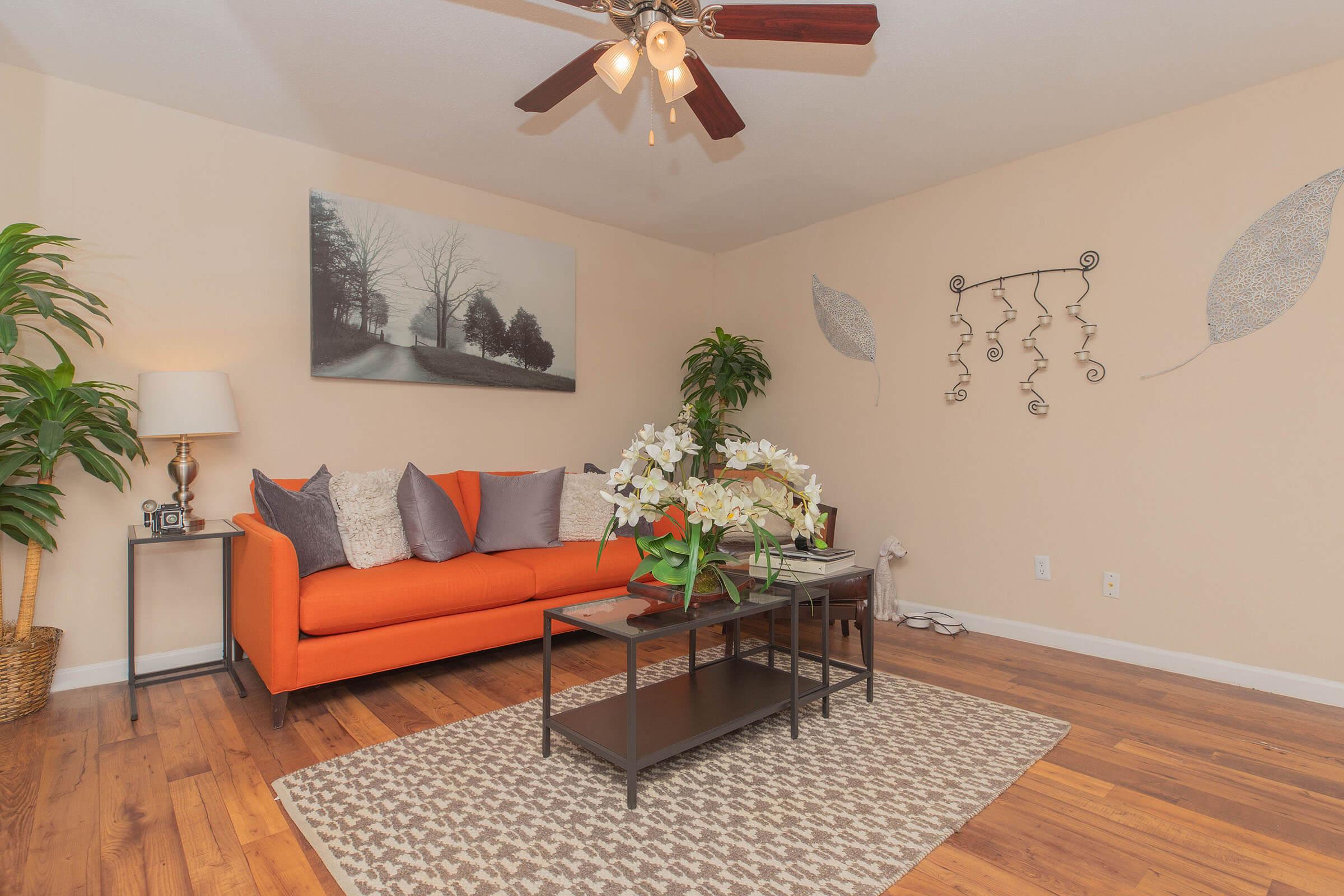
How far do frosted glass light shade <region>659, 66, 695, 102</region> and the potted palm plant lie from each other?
2.37 meters

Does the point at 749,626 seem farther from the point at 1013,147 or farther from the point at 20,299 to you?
the point at 20,299

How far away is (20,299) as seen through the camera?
2531mm

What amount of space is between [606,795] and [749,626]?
195 centimetres

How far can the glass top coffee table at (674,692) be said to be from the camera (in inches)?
73.9

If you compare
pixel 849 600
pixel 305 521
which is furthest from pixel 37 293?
pixel 849 600

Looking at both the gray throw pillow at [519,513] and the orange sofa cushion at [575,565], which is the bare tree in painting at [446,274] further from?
the orange sofa cushion at [575,565]

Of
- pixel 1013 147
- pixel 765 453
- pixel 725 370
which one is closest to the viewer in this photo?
pixel 765 453

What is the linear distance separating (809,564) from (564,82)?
2044 mm

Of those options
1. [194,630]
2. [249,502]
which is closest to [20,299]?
[249,502]

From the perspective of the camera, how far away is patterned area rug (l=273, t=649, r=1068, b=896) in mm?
1553

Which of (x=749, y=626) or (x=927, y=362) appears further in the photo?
(x=927, y=362)

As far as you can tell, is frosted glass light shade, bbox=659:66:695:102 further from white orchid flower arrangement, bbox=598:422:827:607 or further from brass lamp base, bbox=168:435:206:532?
brass lamp base, bbox=168:435:206:532

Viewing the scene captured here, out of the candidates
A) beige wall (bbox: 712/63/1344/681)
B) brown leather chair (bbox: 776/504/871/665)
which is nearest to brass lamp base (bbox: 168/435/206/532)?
brown leather chair (bbox: 776/504/871/665)

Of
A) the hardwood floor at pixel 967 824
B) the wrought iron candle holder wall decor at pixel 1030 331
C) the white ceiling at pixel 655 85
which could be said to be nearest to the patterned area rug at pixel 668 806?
the hardwood floor at pixel 967 824
